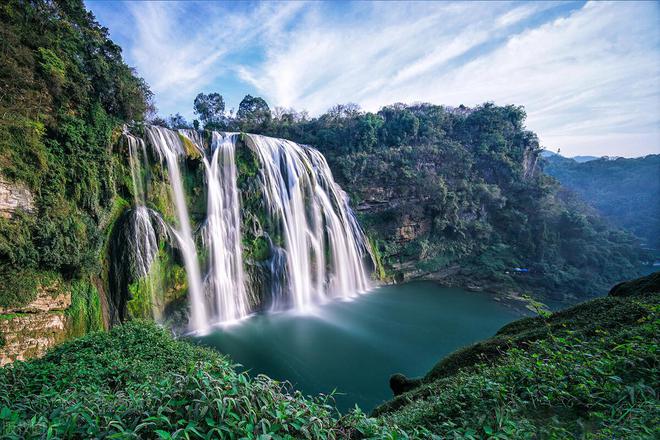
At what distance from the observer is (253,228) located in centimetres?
1441

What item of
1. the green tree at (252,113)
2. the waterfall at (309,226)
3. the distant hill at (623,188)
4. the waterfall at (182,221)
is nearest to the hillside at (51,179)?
the waterfall at (182,221)

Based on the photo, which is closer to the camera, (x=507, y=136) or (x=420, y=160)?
(x=420, y=160)

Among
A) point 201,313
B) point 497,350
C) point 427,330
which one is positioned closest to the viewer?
point 497,350

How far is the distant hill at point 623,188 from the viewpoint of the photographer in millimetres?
36113

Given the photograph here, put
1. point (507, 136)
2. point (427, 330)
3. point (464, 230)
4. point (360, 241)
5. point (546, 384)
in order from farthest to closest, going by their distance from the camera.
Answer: point (507, 136), point (464, 230), point (360, 241), point (427, 330), point (546, 384)

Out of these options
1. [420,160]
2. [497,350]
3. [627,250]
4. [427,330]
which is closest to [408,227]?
[420,160]

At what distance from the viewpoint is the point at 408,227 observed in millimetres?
22359

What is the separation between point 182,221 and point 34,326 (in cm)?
601

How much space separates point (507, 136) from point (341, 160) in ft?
68.0

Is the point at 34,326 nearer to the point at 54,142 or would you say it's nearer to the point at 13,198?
the point at 13,198

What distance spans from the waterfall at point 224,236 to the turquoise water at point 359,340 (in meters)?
1.16

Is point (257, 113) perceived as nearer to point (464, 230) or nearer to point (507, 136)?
point (464, 230)

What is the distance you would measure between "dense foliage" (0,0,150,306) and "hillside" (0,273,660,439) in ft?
16.0

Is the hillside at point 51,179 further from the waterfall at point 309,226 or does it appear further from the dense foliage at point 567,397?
the dense foliage at point 567,397
